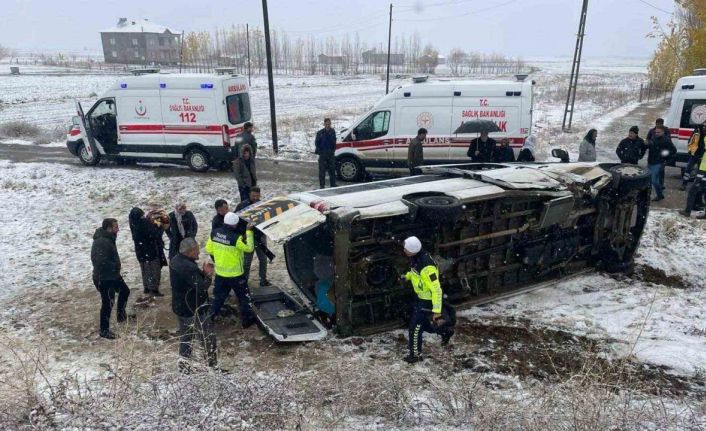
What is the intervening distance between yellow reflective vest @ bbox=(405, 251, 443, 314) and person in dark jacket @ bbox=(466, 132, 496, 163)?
5.87m

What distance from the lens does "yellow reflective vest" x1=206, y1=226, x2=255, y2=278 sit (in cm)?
606

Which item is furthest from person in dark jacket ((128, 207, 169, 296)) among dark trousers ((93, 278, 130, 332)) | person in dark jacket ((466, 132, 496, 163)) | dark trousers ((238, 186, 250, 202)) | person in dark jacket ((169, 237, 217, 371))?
person in dark jacket ((466, 132, 496, 163))

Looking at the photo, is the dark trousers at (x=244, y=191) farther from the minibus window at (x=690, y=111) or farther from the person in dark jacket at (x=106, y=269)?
the minibus window at (x=690, y=111)

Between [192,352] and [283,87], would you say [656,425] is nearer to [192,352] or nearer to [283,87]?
[192,352]

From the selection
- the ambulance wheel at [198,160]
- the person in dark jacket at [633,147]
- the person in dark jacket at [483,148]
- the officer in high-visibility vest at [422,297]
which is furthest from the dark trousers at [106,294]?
the person in dark jacket at [633,147]

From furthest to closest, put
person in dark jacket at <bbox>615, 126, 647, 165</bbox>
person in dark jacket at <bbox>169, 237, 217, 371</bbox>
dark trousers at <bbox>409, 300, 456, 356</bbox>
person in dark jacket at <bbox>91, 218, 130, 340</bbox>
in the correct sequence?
person in dark jacket at <bbox>615, 126, 647, 165</bbox>, person in dark jacket at <bbox>91, 218, 130, 340</bbox>, dark trousers at <bbox>409, 300, 456, 356</bbox>, person in dark jacket at <bbox>169, 237, 217, 371</bbox>

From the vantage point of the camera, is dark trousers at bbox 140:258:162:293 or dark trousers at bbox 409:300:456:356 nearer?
dark trousers at bbox 409:300:456:356

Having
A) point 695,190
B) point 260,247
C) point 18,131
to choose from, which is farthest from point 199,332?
point 18,131

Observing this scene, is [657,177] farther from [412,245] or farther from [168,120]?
[168,120]

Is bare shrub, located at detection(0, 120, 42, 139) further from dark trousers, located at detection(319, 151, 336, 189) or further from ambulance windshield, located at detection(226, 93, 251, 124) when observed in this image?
dark trousers, located at detection(319, 151, 336, 189)

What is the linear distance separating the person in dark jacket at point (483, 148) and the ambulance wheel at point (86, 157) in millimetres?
10768

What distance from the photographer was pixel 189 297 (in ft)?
17.5

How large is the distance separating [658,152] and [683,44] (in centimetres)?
2189

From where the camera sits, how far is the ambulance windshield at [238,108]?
1353cm
